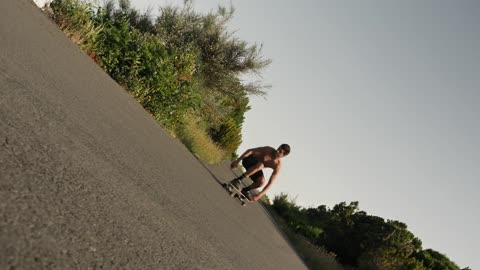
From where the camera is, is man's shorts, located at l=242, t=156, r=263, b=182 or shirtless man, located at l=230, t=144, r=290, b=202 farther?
man's shorts, located at l=242, t=156, r=263, b=182

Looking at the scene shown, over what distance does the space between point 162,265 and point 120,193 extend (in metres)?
1.01

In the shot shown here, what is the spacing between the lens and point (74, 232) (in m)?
2.25

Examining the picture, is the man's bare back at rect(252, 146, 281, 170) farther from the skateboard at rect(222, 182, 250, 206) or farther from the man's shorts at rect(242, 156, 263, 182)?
the skateboard at rect(222, 182, 250, 206)

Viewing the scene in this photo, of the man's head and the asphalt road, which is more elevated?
the man's head

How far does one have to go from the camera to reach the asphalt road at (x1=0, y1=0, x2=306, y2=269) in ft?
6.85

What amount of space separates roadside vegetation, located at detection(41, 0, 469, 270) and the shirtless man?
8.59 ft

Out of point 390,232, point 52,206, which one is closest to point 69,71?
point 52,206

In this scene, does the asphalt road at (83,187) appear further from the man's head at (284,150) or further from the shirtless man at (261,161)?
the man's head at (284,150)

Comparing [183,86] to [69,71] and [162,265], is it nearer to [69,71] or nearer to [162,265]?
[69,71]

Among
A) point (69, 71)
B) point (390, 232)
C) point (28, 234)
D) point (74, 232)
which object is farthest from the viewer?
point (390, 232)

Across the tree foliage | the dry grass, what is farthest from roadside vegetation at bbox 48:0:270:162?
the tree foliage

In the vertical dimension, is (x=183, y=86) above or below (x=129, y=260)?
above

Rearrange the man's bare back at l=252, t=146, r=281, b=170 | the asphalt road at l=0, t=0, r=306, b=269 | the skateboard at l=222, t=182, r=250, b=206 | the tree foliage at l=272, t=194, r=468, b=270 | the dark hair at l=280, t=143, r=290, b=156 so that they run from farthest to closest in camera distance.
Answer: the tree foliage at l=272, t=194, r=468, b=270 < the skateboard at l=222, t=182, r=250, b=206 < the man's bare back at l=252, t=146, r=281, b=170 < the dark hair at l=280, t=143, r=290, b=156 < the asphalt road at l=0, t=0, r=306, b=269

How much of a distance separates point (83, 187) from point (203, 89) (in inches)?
549
